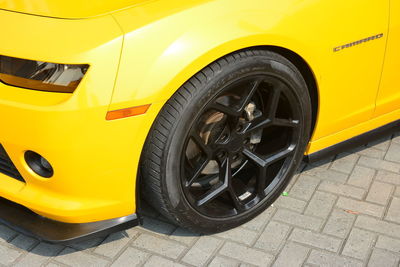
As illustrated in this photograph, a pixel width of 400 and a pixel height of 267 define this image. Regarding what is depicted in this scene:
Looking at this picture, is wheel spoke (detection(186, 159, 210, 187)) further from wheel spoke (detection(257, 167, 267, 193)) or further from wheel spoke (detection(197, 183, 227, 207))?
wheel spoke (detection(257, 167, 267, 193))

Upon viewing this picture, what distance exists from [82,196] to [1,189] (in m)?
0.43

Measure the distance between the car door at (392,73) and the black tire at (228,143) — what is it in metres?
0.51

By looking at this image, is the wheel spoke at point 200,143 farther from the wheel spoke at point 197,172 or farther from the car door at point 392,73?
the car door at point 392,73

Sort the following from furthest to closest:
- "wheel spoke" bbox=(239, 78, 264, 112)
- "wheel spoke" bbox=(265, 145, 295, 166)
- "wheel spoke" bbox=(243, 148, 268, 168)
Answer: "wheel spoke" bbox=(265, 145, 295, 166)
"wheel spoke" bbox=(243, 148, 268, 168)
"wheel spoke" bbox=(239, 78, 264, 112)

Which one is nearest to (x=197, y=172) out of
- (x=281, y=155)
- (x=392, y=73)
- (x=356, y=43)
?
(x=281, y=155)

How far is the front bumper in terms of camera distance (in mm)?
2789

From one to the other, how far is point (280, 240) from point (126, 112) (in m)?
1.14

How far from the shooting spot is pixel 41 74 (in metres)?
2.53

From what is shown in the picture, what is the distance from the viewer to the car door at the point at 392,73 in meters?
3.14

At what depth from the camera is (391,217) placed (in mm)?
3316

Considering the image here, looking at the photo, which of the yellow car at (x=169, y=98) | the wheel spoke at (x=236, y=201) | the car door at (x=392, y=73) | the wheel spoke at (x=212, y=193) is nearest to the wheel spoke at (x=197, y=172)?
the yellow car at (x=169, y=98)

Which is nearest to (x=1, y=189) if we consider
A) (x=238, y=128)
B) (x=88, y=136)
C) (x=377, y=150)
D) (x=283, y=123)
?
(x=88, y=136)

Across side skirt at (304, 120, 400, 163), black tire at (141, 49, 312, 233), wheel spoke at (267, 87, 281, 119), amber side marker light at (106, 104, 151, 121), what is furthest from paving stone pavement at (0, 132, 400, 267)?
amber side marker light at (106, 104, 151, 121)

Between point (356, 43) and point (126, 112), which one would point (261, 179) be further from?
point (126, 112)
